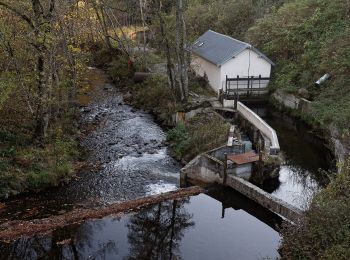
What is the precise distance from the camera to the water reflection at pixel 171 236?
13.4m

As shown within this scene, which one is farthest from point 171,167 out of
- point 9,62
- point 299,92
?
point 299,92

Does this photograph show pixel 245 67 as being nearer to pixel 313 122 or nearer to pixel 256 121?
pixel 313 122

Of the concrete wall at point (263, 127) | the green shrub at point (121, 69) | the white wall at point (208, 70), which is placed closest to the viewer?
the concrete wall at point (263, 127)

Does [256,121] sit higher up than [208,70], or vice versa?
[208,70]

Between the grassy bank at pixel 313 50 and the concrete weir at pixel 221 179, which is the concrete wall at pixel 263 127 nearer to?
the concrete weir at pixel 221 179

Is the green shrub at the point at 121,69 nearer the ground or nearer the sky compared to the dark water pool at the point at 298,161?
nearer the sky

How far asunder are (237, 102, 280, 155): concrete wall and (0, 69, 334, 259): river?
1387mm

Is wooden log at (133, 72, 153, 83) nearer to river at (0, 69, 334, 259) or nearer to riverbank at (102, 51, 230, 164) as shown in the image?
riverbank at (102, 51, 230, 164)

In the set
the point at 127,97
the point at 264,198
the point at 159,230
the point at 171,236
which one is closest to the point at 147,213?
the point at 159,230

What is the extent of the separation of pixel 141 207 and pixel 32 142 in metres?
6.85

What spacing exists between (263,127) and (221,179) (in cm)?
537

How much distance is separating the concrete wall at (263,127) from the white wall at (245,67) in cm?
403

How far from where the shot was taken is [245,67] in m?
28.8

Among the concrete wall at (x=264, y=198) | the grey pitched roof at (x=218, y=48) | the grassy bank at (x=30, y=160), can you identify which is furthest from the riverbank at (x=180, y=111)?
the grassy bank at (x=30, y=160)
